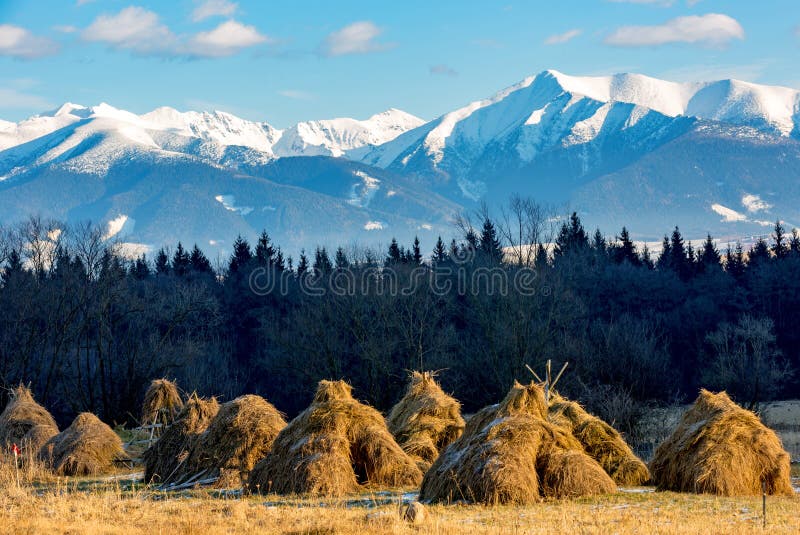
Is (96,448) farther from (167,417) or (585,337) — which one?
(585,337)

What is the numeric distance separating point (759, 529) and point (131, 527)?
9033 mm

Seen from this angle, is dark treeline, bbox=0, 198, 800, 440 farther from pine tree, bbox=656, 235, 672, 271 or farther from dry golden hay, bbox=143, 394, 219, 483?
dry golden hay, bbox=143, 394, 219, 483

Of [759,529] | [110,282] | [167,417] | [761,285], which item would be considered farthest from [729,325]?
[759,529]

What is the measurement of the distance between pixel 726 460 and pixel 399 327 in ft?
170

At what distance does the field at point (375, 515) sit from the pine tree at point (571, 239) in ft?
257

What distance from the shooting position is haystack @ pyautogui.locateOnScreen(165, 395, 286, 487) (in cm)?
2180

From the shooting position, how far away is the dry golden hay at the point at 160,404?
30.9 m

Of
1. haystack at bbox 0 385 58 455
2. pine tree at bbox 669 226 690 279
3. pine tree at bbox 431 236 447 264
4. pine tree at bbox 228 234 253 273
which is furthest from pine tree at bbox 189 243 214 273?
haystack at bbox 0 385 58 455

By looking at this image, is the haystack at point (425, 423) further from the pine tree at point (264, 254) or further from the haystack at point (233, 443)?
the pine tree at point (264, 254)

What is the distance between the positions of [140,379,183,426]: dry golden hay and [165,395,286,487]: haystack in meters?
8.63

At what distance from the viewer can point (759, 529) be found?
13969mm

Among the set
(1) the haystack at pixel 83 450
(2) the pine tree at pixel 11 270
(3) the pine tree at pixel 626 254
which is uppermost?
(3) the pine tree at pixel 626 254

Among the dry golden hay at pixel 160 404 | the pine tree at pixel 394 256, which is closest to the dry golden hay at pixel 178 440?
the dry golden hay at pixel 160 404

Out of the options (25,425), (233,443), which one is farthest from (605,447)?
(25,425)
